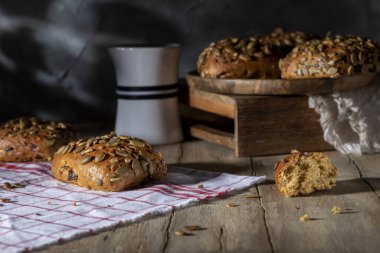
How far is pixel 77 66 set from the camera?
98.6 inches

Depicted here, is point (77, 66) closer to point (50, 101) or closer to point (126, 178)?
point (50, 101)

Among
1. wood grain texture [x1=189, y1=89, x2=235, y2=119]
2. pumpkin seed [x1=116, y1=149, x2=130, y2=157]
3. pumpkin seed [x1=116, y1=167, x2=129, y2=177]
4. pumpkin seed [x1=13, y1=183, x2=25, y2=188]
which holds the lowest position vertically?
pumpkin seed [x1=13, y1=183, x2=25, y2=188]

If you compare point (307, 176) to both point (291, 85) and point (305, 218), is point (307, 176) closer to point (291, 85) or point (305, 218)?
point (305, 218)

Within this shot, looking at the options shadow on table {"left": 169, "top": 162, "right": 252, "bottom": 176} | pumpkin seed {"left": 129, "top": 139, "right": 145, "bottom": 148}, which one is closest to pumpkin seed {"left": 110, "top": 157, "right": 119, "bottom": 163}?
pumpkin seed {"left": 129, "top": 139, "right": 145, "bottom": 148}

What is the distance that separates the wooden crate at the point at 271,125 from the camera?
1919 mm

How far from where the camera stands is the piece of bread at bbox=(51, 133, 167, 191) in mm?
1538

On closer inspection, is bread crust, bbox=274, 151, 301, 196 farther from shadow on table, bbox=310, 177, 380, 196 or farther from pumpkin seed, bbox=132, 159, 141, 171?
pumpkin seed, bbox=132, 159, 141, 171

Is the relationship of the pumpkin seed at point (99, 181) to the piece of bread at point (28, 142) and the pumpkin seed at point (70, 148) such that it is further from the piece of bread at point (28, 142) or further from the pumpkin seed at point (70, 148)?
the piece of bread at point (28, 142)

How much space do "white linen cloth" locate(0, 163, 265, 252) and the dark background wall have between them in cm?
77

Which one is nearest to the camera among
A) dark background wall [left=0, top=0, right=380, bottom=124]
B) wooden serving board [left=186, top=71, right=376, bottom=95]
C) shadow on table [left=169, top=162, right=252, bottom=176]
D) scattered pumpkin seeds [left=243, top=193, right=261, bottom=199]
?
scattered pumpkin seeds [left=243, top=193, right=261, bottom=199]

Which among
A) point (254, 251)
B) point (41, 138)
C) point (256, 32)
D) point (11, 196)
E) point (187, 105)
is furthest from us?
point (256, 32)

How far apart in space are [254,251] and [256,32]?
1407 mm

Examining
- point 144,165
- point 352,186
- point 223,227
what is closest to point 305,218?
point 223,227

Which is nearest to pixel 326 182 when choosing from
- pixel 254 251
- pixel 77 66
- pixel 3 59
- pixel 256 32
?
pixel 254 251
